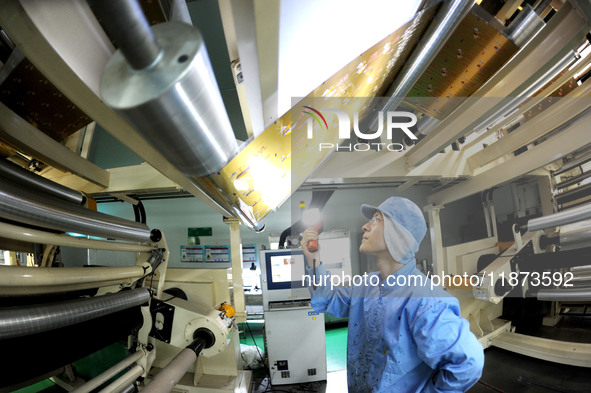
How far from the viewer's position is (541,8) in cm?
87

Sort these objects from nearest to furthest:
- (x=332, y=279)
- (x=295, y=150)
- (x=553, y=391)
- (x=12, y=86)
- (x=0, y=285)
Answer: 1. (x=0, y=285)
2. (x=12, y=86)
3. (x=295, y=150)
4. (x=332, y=279)
5. (x=553, y=391)

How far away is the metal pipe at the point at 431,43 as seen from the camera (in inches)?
27.0

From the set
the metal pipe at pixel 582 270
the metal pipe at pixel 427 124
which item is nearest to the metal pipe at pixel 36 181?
the metal pipe at pixel 427 124

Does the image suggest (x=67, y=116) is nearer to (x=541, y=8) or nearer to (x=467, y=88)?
(x=467, y=88)

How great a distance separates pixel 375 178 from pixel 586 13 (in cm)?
110

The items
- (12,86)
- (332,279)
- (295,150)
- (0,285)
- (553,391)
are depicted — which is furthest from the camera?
(553,391)

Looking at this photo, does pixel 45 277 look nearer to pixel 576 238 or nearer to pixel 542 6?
pixel 542 6

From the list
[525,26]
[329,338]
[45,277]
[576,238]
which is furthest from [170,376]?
[576,238]

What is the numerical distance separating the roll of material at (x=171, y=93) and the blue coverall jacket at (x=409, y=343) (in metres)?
1.36

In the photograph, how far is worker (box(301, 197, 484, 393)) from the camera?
1.11 metres

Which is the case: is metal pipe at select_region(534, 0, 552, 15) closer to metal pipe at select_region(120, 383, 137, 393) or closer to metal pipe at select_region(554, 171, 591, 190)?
metal pipe at select_region(554, 171, 591, 190)

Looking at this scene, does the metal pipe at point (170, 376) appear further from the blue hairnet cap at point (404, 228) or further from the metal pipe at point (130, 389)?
the blue hairnet cap at point (404, 228)

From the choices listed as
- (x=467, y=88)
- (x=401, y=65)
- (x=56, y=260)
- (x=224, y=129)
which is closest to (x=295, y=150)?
(x=401, y=65)

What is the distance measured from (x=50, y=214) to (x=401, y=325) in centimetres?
157
